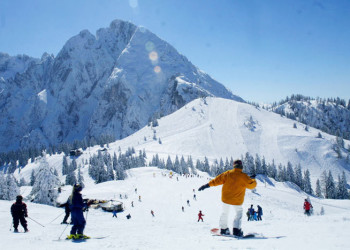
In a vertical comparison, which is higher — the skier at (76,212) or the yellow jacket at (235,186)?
the yellow jacket at (235,186)

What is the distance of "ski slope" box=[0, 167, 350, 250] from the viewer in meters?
7.16

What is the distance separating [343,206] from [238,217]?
71.6 meters


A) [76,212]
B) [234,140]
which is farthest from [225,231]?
[234,140]

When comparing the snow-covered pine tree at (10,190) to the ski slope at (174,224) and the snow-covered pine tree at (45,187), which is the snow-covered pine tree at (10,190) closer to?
the ski slope at (174,224)

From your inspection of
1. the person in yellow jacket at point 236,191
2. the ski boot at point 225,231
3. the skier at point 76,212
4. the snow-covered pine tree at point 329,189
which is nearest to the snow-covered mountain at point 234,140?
the snow-covered pine tree at point 329,189

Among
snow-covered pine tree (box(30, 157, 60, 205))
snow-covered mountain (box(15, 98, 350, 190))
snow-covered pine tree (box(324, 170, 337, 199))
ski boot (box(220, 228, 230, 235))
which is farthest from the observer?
snow-covered mountain (box(15, 98, 350, 190))

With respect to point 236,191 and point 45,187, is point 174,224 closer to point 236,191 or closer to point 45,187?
point 236,191

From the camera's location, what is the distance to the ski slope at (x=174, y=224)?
7.16 meters

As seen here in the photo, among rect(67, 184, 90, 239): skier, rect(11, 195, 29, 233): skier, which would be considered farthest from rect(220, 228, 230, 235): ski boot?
rect(11, 195, 29, 233): skier

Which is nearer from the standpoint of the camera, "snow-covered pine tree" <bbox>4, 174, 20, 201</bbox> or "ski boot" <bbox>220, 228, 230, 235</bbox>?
"ski boot" <bbox>220, 228, 230, 235</bbox>

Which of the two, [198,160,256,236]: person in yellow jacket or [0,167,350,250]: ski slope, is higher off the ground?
[198,160,256,236]: person in yellow jacket

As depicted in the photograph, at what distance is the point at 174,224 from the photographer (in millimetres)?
16328

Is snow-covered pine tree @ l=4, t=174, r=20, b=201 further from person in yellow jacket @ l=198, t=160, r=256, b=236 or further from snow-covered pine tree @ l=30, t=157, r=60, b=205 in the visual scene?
person in yellow jacket @ l=198, t=160, r=256, b=236

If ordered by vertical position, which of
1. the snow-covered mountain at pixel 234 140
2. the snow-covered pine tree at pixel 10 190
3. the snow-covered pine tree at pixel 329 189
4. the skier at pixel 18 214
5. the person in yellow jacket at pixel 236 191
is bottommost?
the snow-covered pine tree at pixel 329 189
